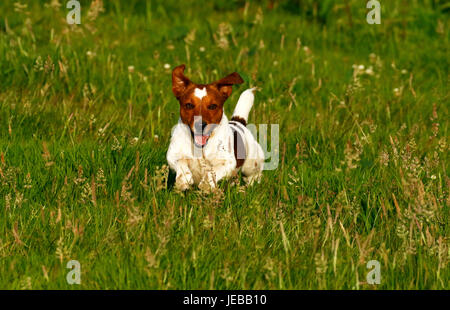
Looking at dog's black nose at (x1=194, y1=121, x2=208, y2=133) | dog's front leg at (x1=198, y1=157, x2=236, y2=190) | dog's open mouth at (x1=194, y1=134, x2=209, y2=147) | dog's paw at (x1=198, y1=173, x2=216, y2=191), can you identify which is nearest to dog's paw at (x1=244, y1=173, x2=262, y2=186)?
dog's front leg at (x1=198, y1=157, x2=236, y2=190)

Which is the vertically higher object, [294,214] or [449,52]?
[449,52]

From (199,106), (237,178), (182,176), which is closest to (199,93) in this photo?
(199,106)

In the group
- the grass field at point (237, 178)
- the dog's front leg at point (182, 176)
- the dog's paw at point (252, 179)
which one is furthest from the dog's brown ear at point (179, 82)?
the dog's paw at point (252, 179)

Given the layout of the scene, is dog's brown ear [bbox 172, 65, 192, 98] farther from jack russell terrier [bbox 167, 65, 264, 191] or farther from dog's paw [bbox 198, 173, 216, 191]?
dog's paw [bbox 198, 173, 216, 191]

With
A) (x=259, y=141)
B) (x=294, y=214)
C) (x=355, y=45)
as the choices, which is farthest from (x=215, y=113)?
(x=355, y=45)

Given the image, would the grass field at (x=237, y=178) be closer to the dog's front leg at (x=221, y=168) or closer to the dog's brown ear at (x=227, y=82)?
the dog's front leg at (x=221, y=168)

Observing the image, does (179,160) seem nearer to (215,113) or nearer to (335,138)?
(215,113)

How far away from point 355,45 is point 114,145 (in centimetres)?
467

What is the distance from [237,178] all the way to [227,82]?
81 centimetres

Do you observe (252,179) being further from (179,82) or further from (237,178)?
(179,82)

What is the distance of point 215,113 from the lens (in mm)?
5137

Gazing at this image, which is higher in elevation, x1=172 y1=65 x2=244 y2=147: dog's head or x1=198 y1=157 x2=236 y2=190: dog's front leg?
x1=172 y1=65 x2=244 y2=147: dog's head

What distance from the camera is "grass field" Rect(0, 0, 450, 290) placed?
4207 millimetres

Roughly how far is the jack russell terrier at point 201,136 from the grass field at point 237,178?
0.15 meters
